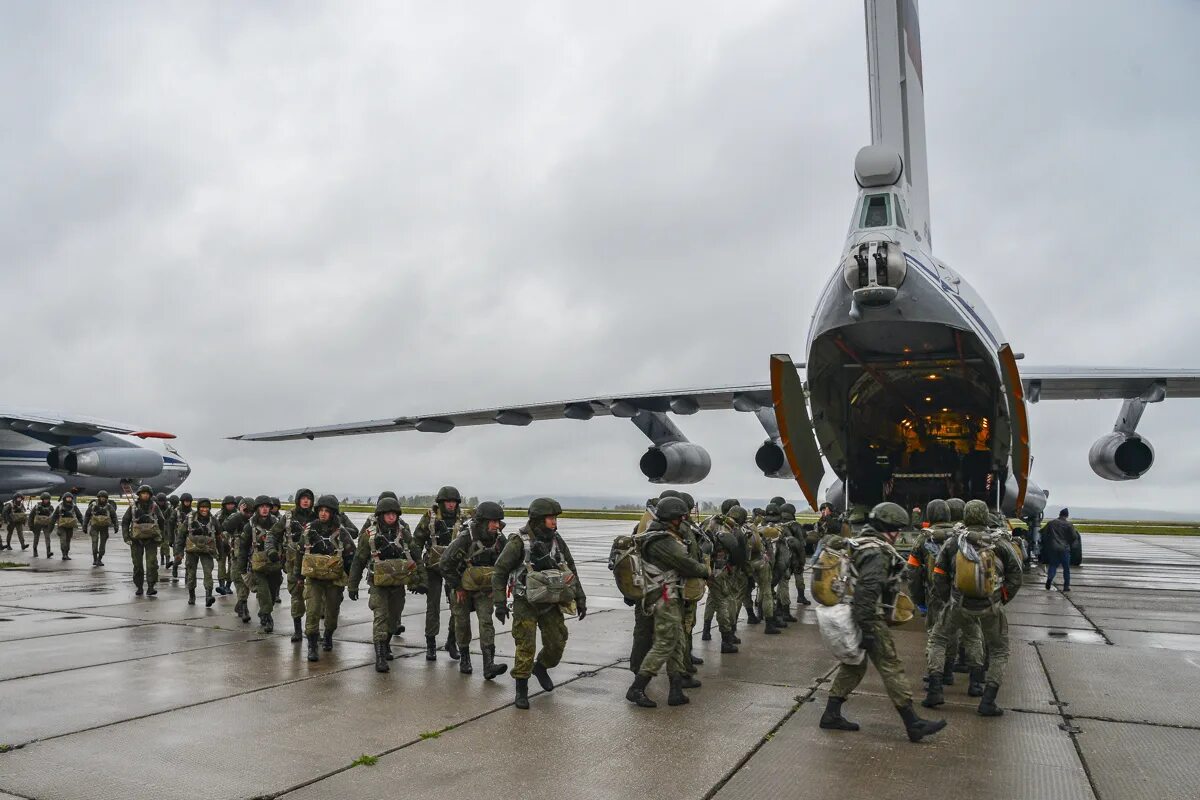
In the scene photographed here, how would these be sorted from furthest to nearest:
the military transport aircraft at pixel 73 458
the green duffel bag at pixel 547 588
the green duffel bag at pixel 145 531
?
the military transport aircraft at pixel 73 458 < the green duffel bag at pixel 145 531 < the green duffel bag at pixel 547 588

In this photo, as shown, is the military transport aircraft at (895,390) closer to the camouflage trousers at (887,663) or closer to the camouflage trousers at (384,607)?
the camouflage trousers at (887,663)

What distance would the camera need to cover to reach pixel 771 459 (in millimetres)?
17234

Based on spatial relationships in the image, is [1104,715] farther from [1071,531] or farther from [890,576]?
[1071,531]

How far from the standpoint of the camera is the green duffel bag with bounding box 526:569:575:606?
20.8 ft

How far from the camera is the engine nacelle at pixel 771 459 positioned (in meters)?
17.1

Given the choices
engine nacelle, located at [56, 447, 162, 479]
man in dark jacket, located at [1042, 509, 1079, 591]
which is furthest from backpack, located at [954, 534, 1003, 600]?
engine nacelle, located at [56, 447, 162, 479]

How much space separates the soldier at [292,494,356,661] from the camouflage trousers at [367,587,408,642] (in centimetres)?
68

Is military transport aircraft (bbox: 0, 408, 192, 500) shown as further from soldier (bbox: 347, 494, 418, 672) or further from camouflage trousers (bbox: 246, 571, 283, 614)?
soldier (bbox: 347, 494, 418, 672)

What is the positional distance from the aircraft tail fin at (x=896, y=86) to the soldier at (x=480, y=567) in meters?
13.3

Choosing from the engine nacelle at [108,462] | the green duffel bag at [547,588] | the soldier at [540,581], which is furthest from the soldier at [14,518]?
the green duffel bag at [547,588]

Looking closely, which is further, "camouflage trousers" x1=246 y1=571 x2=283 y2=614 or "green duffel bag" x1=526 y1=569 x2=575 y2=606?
"camouflage trousers" x1=246 y1=571 x2=283 y2=614

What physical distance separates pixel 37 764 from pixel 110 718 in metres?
0.99

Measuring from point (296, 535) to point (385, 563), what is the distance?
7.37 ft

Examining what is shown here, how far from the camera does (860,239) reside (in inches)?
455
